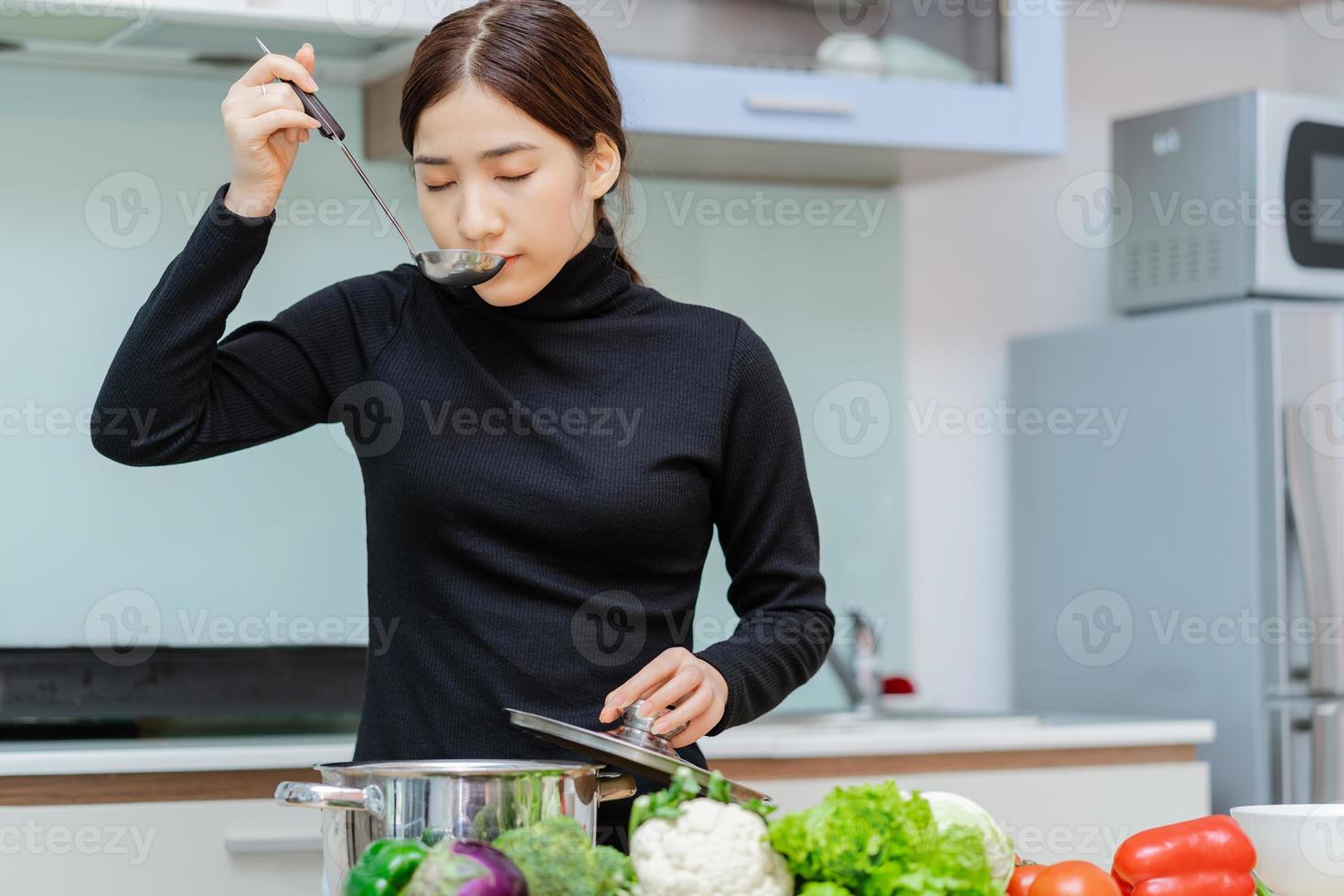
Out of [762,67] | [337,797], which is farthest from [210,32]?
[337,797]

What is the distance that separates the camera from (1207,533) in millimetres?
2191

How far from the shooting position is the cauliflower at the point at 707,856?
74 centimetres

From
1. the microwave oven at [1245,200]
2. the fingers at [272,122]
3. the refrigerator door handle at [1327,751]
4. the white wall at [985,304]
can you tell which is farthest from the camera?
the white wall at [985,304]

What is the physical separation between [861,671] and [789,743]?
0.49 meters

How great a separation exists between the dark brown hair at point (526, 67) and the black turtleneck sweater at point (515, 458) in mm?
118

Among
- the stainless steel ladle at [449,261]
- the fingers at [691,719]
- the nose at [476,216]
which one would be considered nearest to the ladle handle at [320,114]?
the stainless steel ladle at [449,261]

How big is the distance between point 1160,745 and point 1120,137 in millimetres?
947

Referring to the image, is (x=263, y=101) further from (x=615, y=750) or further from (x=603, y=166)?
(x=615, y=750)

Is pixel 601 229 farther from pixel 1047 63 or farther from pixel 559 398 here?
pixel 1047 63

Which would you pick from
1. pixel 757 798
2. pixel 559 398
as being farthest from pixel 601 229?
pixel 757 798

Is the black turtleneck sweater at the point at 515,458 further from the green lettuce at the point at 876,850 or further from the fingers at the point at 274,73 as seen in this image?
the green lettuce at the point at 876,850

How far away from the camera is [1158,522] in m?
2.28

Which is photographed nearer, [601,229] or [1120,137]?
[601,229]

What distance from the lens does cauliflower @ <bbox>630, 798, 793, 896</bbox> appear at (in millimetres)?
743
